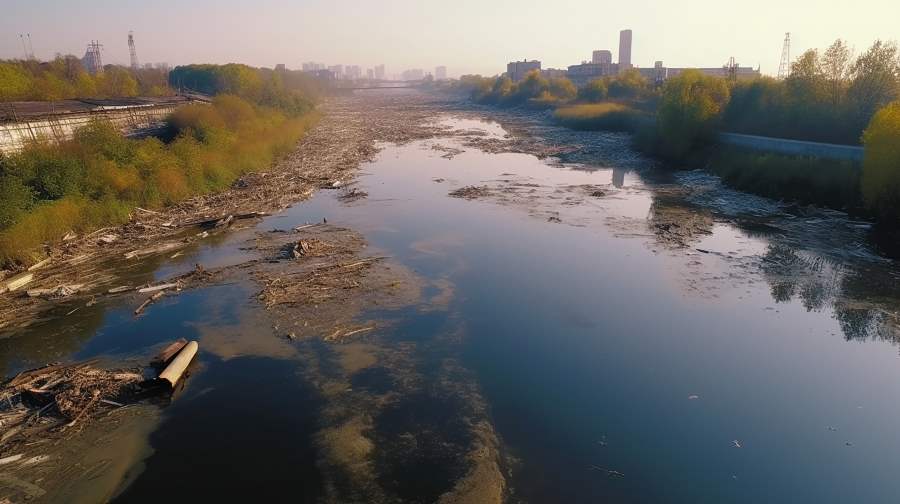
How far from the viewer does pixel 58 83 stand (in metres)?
43.0

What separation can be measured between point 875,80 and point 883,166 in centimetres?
1147

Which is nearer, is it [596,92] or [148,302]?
[148,302]

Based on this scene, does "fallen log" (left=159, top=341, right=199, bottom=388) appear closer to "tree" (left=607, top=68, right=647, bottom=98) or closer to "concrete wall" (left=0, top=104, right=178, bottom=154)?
"concrete wall" (left=0, top=104, right=178, bottom=154)

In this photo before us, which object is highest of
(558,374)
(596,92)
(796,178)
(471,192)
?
(596,92)

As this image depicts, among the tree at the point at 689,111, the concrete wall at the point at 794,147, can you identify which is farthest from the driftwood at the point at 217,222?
the tree at the point at 689,111

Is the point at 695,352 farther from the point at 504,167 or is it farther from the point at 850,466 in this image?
the point at 504,167

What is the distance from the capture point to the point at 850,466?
8.72 m

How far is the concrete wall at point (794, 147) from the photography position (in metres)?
26.3

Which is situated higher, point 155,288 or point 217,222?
point 217,222

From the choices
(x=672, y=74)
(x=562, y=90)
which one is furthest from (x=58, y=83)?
(x=672, y=74)

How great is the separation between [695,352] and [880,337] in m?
5.20

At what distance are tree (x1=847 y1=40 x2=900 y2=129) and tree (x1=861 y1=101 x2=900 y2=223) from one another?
8.09 meters

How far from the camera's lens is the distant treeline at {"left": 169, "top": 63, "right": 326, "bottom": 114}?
6342 cm

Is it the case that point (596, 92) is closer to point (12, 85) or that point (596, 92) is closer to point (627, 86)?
point (627, 86)
